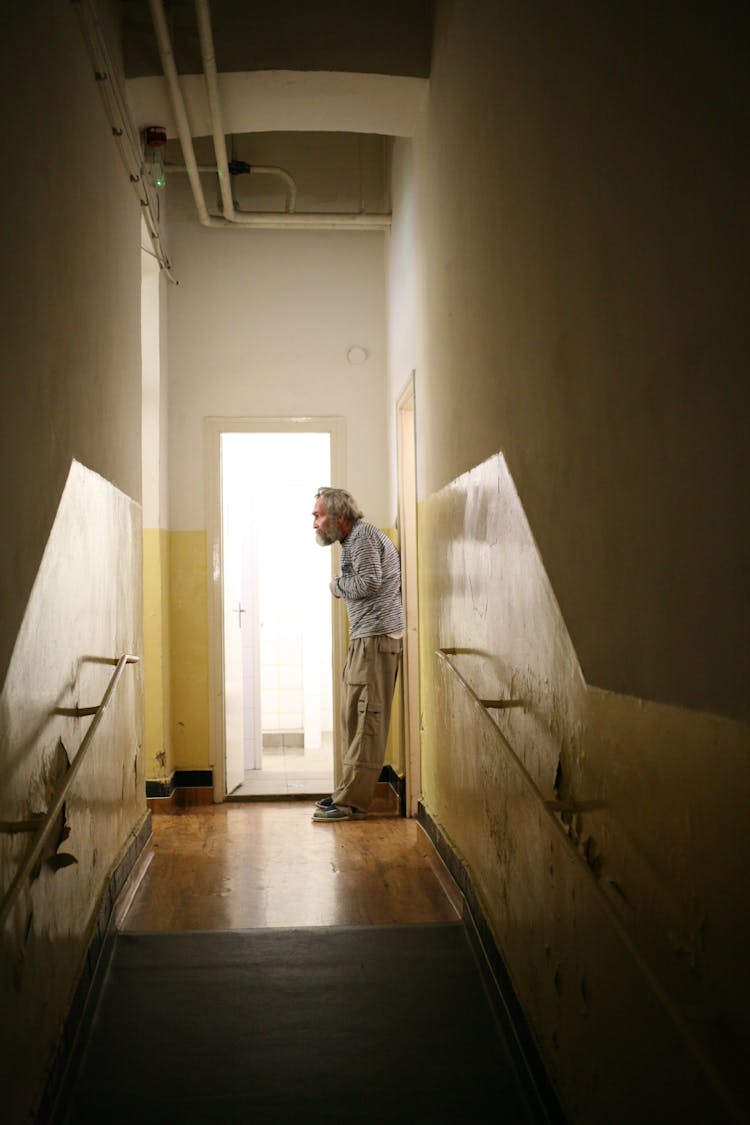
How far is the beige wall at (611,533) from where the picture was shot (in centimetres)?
129

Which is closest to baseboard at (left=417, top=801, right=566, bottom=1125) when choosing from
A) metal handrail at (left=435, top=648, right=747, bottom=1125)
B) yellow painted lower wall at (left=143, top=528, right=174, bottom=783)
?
metal handrail at (left=435, top=648, right=747, bottom=1125)

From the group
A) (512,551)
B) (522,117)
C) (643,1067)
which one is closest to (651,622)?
(643,1067)

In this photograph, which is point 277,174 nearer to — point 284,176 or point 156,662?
point 284,176

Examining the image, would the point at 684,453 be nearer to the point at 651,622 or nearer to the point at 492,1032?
the point at 651,622

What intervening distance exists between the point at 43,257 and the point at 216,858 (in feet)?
9.38

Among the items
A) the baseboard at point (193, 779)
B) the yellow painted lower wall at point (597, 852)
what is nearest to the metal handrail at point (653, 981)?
the yellow painted lower wall at point (597, 852)

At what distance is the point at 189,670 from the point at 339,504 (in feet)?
4.45

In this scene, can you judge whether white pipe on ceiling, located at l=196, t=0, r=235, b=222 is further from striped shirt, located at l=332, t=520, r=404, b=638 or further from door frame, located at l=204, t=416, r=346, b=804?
striped shirt, located at l=332, t=520, r=404, b=638

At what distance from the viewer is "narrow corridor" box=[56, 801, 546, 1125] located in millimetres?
2432

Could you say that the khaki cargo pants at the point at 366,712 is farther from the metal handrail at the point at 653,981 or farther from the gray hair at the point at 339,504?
the metal handrail at the point at 653,981

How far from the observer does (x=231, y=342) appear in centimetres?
584

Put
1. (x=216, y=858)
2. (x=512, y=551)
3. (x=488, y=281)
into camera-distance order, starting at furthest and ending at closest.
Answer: (x=216, y=858), (x=488, y=281), (x=512, y=551)

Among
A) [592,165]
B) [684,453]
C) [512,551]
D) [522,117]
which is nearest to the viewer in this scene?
[684,453]

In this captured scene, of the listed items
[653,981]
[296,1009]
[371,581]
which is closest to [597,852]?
[653,981]
